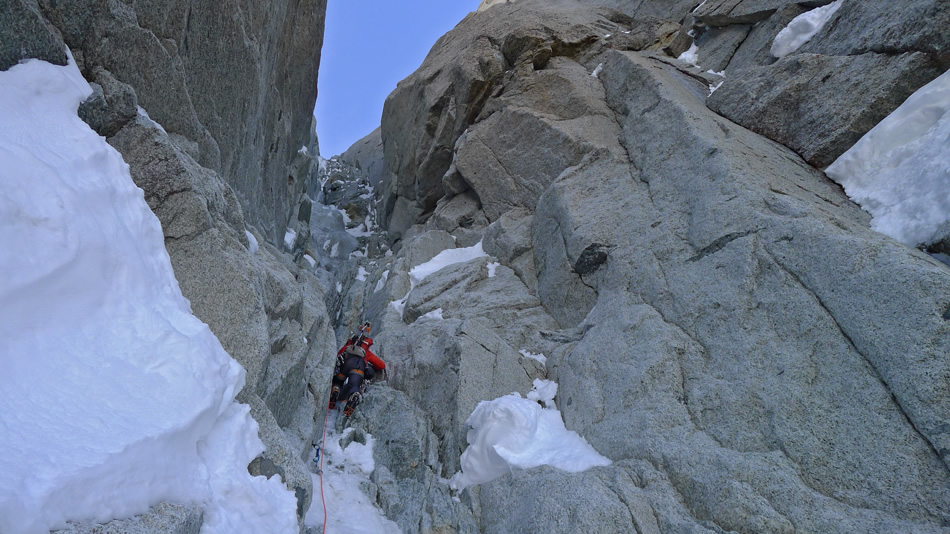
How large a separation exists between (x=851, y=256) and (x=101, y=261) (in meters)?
11.2

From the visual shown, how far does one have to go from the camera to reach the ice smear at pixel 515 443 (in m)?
9.88

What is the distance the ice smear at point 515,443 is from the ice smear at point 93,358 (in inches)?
178

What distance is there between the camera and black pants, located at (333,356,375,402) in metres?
13.7

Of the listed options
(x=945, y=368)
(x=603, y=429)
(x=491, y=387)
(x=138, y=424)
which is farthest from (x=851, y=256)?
(x=138, y=424)

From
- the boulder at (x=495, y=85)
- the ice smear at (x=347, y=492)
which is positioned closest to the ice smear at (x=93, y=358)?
the ice smear at (x=347, y=492)

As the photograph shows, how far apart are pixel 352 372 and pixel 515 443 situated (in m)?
5.51

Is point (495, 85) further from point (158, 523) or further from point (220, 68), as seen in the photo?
point (158, 523)

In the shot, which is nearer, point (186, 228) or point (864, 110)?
point (186, 228)

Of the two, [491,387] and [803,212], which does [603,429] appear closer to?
[491,387]

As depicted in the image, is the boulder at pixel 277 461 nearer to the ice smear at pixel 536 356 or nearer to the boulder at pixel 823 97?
the ice smear at pixel 536 356

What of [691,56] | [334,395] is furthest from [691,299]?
[691,56]

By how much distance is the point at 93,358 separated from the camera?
203 inches

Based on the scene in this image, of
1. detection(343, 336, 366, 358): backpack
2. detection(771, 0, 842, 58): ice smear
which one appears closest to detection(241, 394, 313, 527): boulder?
detection(343, 336, 366, 358): backpack

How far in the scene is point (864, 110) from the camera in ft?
43.0
